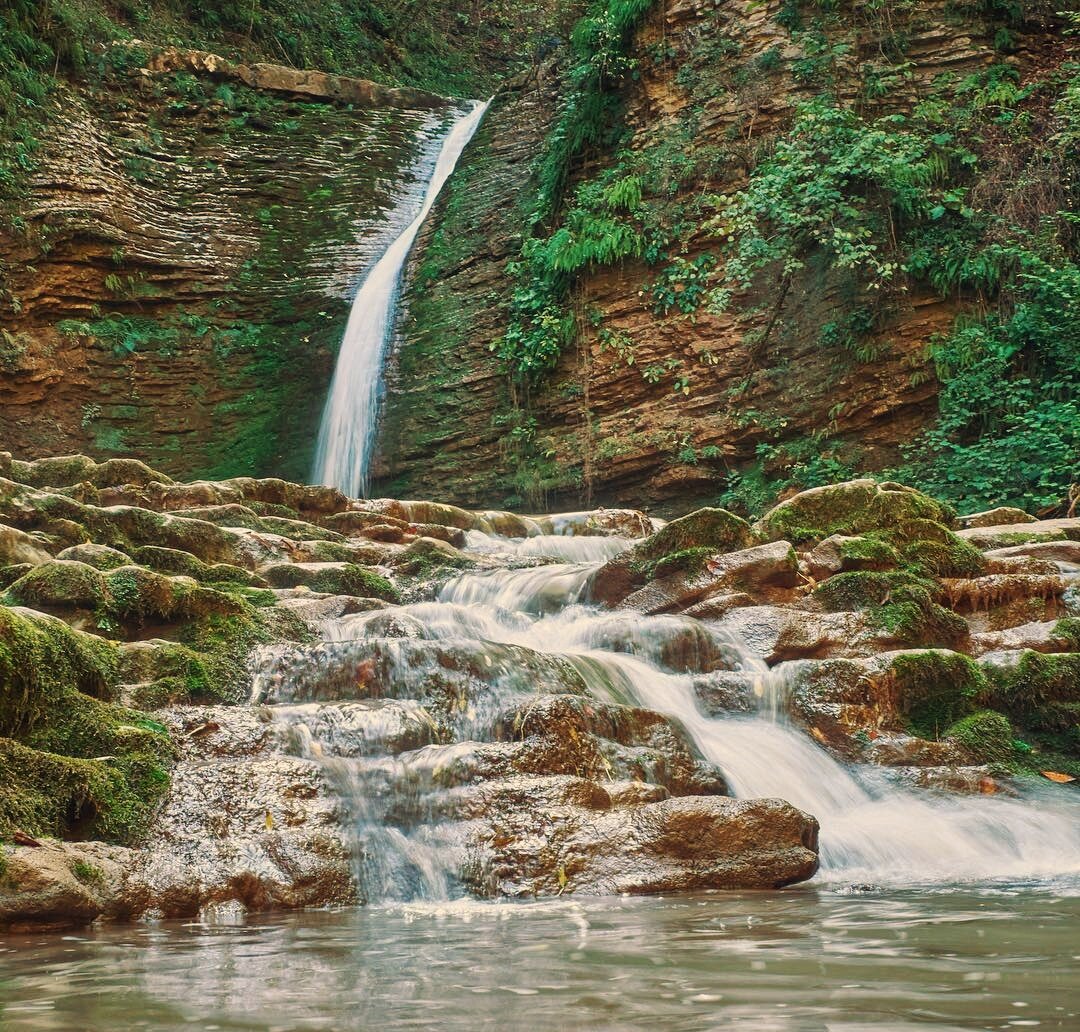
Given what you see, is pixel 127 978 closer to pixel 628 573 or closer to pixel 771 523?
pixel 628 573

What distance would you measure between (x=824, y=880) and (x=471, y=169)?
54.4ft

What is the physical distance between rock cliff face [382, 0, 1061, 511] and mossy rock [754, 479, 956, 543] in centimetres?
411

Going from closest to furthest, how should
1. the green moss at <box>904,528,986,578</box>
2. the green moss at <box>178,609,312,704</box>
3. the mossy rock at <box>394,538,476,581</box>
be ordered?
1. the green moss at <box>178,609,312,704</box>
2. the green moss at <box>904,528,986,578</box>
3. the mossy rock at <box>394,538,476,581</box>

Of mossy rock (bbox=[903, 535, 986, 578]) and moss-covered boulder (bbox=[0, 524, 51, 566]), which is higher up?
moss-covered boulder (bbox=[0, 524, 51, 566])

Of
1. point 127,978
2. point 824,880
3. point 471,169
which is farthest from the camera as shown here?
point 471,169

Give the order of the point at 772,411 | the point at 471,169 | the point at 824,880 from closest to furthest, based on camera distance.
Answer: the point at 824,880
the point at 772,411
the point at 471,169

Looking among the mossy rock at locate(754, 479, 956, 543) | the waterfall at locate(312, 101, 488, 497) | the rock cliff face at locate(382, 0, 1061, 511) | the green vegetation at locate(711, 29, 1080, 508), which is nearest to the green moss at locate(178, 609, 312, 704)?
the mossy rock at locate(754, 479, 956, 543)

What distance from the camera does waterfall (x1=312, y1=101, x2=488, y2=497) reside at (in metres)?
15.9

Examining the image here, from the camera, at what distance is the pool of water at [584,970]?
6.84 feet

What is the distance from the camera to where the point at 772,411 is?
1367cm

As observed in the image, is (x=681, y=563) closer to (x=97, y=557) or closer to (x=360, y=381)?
(x=97, y=557)

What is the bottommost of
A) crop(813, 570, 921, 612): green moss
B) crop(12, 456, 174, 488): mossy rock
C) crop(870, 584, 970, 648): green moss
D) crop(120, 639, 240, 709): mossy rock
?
crop(120, 639, 240, 709): mossy rock

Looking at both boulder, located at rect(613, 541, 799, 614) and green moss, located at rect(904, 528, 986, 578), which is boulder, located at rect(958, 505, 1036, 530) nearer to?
green moss, located at rect(904, 528, 986, 578)

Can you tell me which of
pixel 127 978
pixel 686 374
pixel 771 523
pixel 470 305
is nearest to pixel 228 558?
pixel 771 523
